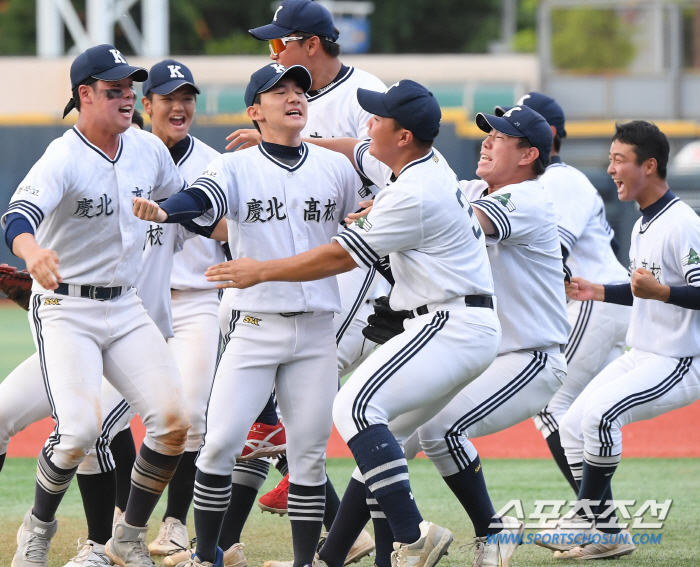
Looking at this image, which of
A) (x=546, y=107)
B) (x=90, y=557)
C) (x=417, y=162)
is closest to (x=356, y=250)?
(x=417, y=162)

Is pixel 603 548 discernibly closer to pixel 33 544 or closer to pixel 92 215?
pixel 33 544

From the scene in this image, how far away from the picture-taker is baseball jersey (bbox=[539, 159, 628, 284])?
5.70m

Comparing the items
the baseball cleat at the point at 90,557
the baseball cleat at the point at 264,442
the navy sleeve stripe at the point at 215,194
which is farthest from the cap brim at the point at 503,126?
the baseball cleat at the point at 90,557

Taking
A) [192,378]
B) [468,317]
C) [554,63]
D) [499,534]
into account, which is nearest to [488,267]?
[468,317]

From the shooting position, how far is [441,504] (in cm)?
631

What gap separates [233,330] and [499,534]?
1.37 m

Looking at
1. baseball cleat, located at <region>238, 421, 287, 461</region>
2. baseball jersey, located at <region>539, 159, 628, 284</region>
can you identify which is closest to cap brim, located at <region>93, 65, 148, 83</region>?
baseball cleat, located at <region>238, 421, 287, 461</region>

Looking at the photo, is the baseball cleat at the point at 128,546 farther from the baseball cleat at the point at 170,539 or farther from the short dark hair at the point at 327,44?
the short dark hair at the point at 327,44

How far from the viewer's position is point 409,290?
167 inches

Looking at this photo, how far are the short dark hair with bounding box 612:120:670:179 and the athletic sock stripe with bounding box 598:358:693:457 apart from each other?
1.03 meters

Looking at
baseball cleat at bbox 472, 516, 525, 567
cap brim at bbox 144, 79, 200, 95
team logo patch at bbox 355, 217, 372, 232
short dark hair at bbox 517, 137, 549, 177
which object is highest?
cap brim at bbox 144, 79, 200, 95

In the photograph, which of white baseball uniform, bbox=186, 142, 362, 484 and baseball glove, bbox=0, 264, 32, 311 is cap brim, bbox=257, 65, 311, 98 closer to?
white baseball uniform, bbox=186, 142, 362, 484

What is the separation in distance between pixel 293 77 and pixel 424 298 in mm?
1117

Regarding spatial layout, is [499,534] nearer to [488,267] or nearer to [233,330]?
[488,267]
